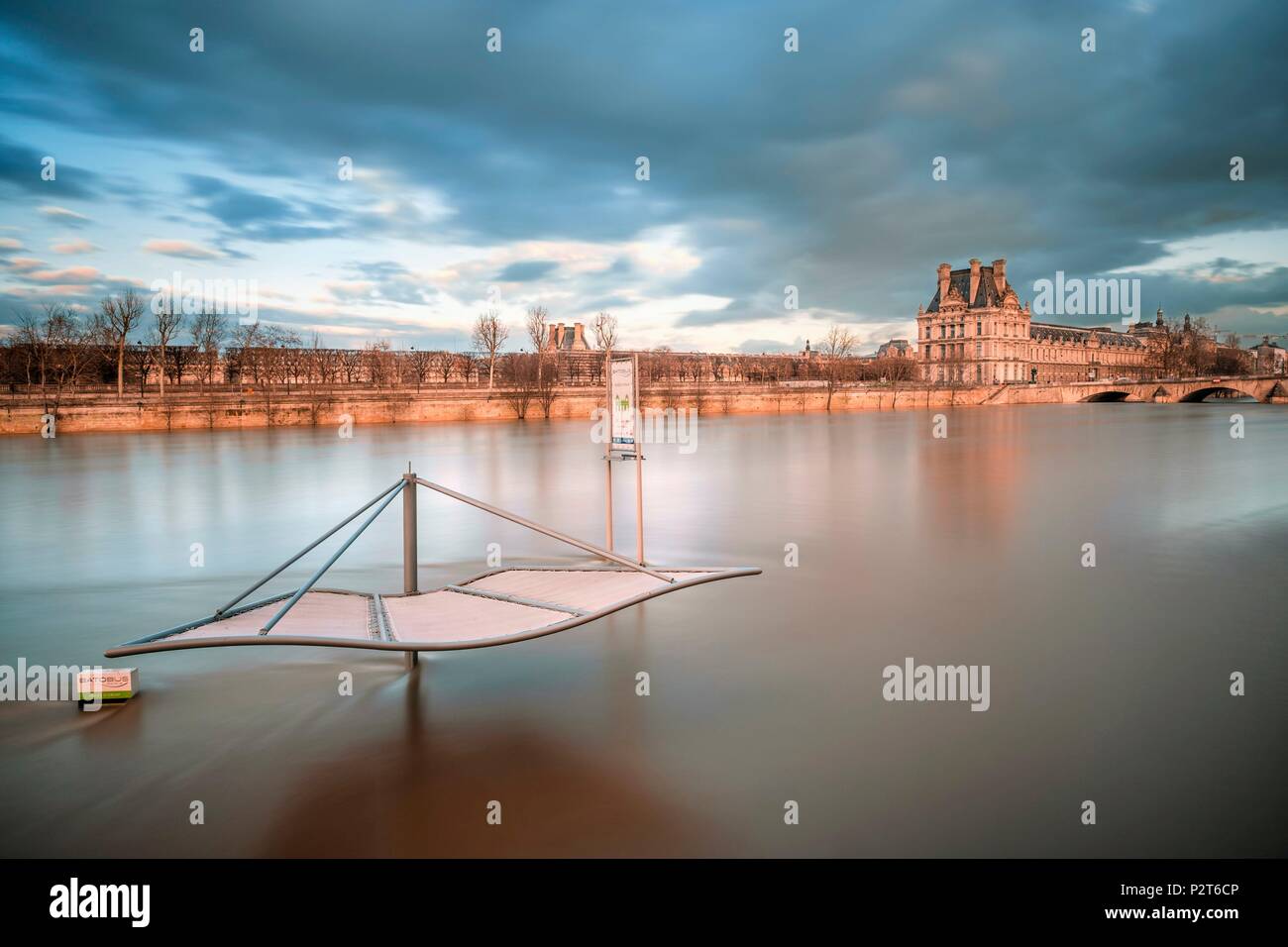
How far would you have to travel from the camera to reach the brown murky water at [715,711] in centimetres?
375

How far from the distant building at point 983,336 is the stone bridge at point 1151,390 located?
1544cm

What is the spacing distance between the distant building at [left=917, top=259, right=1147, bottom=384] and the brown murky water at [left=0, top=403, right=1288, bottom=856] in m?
108

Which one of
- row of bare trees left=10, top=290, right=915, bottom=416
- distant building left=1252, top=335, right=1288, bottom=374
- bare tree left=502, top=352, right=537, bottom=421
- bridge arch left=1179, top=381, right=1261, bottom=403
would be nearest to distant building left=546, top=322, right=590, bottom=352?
row of bare trees left=10, top=290, right=915, bottom=416

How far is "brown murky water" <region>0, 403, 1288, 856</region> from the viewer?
3746 millimetres

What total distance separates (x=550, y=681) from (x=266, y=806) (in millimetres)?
2087

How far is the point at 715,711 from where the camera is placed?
507 cm

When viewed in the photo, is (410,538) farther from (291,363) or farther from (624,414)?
(291,363)

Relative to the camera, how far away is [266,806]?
3.94 m

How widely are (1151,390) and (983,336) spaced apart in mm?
26473

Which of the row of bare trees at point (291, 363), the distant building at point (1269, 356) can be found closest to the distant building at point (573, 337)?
the row of bare trees at point (291, 363)

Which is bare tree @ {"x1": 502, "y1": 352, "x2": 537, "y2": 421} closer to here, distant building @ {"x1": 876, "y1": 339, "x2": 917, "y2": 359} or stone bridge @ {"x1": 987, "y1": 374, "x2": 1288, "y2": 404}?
stone bridge @ {"x1": 987, "y1": 374, "x2": 1288, "y2": 404}

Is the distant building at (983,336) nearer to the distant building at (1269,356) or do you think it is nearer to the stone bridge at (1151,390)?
the stone bridge at (1151,390)

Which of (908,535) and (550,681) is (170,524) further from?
(908,535)
